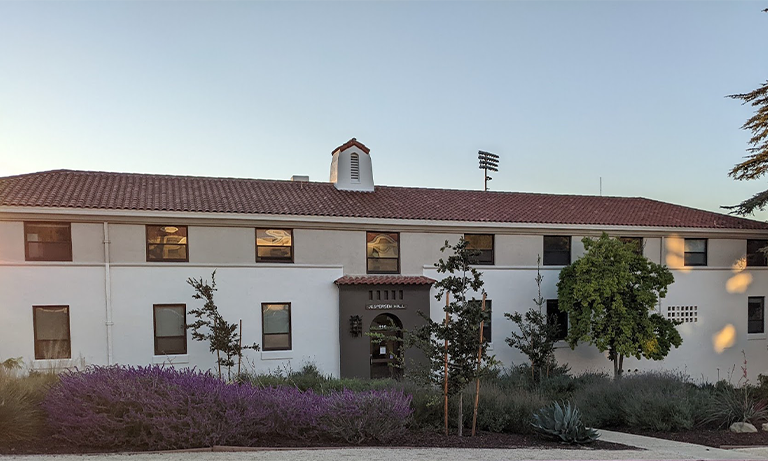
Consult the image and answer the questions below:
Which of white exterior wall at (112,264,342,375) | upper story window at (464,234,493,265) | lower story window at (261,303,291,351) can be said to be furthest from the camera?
upper story window at (464,234,493,265)

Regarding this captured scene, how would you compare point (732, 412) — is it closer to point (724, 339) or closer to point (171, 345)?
point (724, 339)

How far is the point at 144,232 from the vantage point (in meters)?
16.9

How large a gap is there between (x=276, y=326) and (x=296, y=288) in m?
1.44

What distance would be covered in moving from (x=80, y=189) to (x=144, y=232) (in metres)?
2.91

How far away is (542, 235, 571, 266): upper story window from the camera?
841 inches

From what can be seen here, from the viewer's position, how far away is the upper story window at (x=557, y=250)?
2136 cm

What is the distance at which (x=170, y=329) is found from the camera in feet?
56.3

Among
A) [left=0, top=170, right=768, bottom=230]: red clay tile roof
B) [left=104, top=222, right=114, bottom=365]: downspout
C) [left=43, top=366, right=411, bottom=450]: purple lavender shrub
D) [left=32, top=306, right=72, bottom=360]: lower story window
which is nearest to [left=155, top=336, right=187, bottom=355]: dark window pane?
[left=104, top=222, right=114, bottom=365]: downspout

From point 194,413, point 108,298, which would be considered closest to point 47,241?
point 108,298

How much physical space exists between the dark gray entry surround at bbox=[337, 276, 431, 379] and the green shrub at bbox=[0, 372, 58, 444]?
10.3 m

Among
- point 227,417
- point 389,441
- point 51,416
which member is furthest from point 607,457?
point 51,416

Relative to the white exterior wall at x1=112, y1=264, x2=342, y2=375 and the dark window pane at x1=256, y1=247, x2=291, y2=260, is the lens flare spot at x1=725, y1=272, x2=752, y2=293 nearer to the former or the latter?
the white exterior wall at x1=112, y1=264, x2=342, y2=375

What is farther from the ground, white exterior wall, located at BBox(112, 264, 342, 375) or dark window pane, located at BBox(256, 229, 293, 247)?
dark window pane, located at BBox(256, 229, 293, 247)

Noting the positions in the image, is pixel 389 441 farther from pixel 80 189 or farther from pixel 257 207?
pixel 80 189
